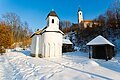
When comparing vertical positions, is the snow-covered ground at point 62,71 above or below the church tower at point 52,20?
below

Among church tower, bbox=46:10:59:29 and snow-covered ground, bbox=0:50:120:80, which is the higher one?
church tower, bbox=46:10:59:29

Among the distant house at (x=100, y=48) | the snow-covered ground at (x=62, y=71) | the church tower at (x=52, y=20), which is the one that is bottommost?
the snow-covered ground at (x=62, y=71)

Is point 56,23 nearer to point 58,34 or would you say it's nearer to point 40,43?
point 58,34

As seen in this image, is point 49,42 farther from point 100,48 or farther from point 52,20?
point 100,48

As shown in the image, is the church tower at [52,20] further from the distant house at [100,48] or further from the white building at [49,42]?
the distant house at [100,48]

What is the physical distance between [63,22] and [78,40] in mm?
42687

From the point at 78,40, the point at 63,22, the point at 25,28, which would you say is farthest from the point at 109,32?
the point at 63,22

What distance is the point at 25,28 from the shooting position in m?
74.4

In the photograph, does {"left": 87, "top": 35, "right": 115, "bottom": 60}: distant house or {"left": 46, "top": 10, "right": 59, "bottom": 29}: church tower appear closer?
{"left": 87, "top": 35, "right": 115, "bottom": 60}: distant house

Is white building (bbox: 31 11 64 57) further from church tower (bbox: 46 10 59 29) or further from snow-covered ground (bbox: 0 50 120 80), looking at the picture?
snow-covered ground (bbox: 0 50 120 80)

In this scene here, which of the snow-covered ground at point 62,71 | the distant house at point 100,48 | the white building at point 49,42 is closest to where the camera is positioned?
the snow-covered ground at point 62,71

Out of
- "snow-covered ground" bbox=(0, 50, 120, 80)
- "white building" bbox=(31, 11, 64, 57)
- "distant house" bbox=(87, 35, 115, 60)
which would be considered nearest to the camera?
"snow-covered ground" bbox=(0, 50, 120, 80)

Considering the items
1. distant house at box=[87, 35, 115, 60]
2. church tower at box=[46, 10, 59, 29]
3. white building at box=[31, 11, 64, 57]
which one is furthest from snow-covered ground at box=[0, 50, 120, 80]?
church tower at box=[46, 10, 59, 29]

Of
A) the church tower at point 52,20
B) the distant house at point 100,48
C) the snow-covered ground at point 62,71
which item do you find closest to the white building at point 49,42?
the church tower at point 52,20
